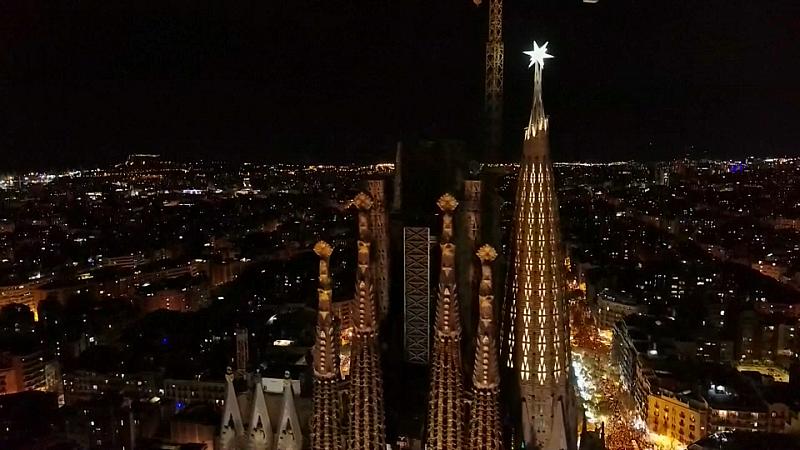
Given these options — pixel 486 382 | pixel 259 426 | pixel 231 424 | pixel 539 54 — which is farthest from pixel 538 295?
pixel 231 424

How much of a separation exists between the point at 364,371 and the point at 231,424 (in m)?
2.69

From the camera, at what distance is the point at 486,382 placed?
5719 millimetres

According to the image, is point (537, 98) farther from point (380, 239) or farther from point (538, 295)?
point (380, 239)

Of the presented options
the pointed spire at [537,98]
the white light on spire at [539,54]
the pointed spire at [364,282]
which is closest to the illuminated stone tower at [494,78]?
the pointed spire at [537,98]

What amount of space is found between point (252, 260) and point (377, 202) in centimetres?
2367

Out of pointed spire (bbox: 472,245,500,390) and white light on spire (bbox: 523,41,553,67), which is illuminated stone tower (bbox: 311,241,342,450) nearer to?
pointed spire (bbox: 472,245,500,390)

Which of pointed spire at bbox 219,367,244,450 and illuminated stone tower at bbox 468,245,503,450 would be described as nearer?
illuminated stone tower at bbox 468,245,503,450

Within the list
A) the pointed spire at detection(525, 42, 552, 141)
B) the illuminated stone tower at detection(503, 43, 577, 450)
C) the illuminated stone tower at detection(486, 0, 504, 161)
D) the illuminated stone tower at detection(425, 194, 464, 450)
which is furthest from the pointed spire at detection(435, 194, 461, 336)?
the illuminated stone tower at detection(486, 0, 504, 161)

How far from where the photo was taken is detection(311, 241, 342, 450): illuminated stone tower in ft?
20.0

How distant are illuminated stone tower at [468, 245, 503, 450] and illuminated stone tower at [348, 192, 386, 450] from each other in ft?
2.93

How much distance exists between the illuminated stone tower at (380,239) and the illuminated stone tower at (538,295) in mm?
2245

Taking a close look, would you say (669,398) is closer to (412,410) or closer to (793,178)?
(412,410)

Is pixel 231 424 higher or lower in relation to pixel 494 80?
lower

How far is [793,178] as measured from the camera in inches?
1101
